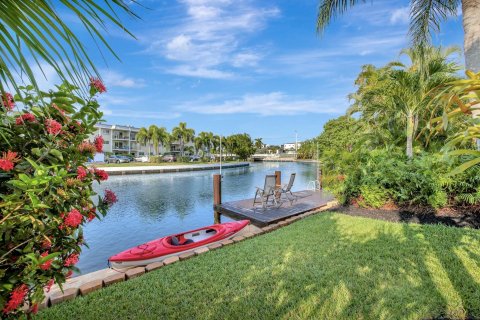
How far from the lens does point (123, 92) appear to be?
1.67 meters

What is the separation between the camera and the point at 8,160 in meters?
1.27

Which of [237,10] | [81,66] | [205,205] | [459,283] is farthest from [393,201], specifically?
[205,205]

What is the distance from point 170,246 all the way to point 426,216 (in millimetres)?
5723

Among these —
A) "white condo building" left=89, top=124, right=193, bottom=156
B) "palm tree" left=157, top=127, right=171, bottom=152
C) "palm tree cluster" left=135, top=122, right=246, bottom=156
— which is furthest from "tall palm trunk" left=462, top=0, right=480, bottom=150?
"white condo building" left=89, top=124, right=193, bottom=156

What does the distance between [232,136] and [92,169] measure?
213 feet

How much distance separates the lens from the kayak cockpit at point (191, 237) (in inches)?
219

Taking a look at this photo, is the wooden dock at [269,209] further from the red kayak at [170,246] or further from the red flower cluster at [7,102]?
the red flower cluster at [7,102]

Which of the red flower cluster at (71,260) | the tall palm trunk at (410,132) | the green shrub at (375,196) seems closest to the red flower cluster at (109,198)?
the red flower cluster at (71,260)

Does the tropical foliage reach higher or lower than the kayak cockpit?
higher

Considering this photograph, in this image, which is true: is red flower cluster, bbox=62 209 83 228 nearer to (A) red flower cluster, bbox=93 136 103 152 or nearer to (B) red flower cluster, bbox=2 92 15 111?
(A) red flower cluster, bbox=93 136 103 152

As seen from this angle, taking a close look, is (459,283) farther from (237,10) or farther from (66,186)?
(237,10)

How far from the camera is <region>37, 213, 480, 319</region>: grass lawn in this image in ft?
8.50

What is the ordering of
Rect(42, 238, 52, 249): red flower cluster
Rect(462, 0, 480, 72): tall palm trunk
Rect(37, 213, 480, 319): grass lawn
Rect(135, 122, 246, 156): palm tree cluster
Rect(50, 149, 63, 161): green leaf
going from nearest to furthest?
Rect(42, 238, 52, 249): red flower cluster
Rect(50, 149, 63, 161): green leaf
Rect(37, 213, 480, 319): grass lawn
Rect(462, 0, 480, 72): tall palm trunk
Rect(135, 122, 246, 156): palm tree cluster

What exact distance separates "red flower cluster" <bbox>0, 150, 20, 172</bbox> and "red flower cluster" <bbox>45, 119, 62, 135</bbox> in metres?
0.24
